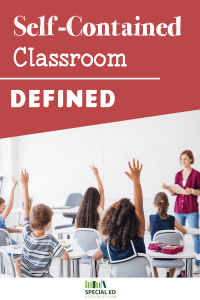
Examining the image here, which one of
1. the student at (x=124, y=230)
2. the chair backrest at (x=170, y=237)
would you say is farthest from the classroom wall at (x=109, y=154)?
the student at (x=124, y=230)

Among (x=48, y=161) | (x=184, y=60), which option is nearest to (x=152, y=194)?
(x=48, y=161)

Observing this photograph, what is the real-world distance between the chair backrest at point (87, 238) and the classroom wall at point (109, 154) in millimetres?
2743

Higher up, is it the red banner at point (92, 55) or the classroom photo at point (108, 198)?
the red banner at point (92, 55)

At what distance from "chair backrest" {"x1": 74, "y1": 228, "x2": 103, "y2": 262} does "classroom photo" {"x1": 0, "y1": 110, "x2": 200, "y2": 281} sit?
0.03 feet

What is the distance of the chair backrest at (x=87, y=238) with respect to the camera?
3139 millimetres

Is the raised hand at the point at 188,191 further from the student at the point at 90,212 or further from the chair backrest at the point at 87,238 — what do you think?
the chair backrest at the point at 87,238

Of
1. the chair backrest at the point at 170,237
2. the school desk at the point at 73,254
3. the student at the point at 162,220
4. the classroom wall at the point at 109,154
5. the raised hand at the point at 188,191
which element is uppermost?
the classroom wall at the point at 109,154

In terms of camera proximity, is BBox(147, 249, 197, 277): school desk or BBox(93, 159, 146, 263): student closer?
BBox(93, 159, 146, 263): student

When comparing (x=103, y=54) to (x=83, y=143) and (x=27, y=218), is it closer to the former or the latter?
(x=27, y=218)

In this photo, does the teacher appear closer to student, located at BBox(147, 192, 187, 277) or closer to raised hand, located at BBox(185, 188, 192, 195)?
raised hand, located at BBox(185, 188, 192, 195)

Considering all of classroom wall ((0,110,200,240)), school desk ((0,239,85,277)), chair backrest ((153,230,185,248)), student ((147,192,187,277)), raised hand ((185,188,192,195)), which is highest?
classroom wall ((0,110,200,240))

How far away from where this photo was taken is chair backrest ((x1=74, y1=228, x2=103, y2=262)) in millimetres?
3139

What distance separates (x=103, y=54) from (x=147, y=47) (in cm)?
36

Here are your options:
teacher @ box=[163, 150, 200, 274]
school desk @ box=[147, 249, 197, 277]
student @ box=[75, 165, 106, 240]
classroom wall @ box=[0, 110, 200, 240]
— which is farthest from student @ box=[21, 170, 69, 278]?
classroom wall @ box=[0, 110, 200, 240]
